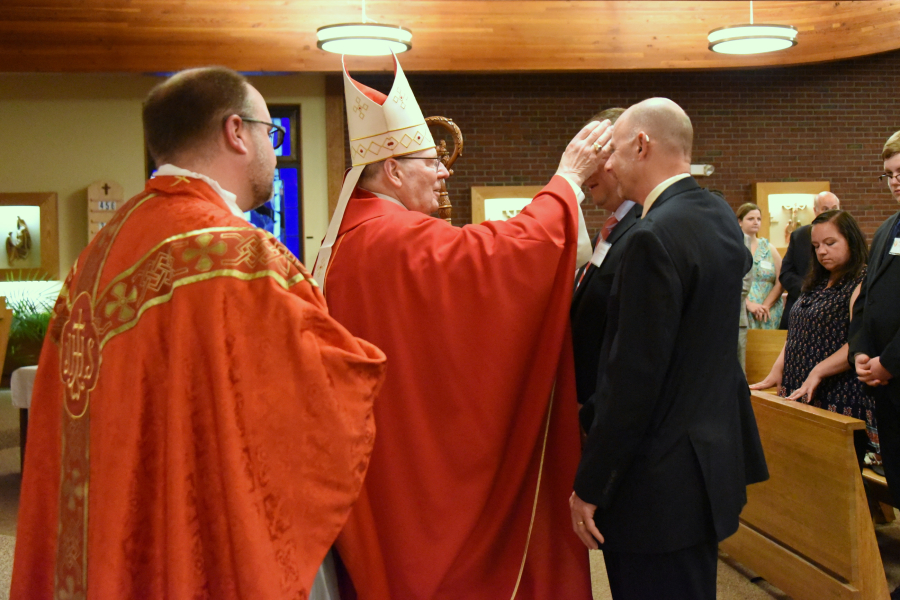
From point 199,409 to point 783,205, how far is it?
28.7 ft

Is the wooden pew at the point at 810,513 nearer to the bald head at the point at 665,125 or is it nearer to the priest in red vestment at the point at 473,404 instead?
the priest in red vestment at the point at 473,404

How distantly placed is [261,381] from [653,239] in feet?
2.60

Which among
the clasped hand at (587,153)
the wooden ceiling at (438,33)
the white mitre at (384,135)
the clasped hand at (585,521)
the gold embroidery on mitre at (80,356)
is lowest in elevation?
the clasped hand at (585,521)

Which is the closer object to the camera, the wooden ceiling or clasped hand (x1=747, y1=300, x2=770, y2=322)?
clasped hand (x1=747, y1=300, x2=770, y2=322)

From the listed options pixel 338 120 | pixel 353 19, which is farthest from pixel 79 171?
pixel 353 19

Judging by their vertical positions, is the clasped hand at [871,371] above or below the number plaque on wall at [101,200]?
below

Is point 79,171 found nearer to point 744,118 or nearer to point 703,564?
point 744,118

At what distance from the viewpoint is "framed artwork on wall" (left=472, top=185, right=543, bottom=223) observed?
28.0 feet

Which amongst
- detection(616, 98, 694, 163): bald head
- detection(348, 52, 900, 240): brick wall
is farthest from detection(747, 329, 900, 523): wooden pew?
detection(348, 52, 900, 240): brick wall

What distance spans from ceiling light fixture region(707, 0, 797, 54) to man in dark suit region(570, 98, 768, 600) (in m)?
5.55

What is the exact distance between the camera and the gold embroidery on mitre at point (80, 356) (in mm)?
1409

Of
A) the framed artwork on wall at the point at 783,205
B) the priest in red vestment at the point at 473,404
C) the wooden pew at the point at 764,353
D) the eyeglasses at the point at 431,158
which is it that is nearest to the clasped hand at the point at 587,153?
the priest in red vestment at the point at 473,404

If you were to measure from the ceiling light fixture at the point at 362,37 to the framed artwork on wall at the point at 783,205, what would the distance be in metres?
4.66

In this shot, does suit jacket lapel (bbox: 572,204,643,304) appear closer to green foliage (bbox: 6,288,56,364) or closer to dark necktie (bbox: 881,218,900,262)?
dark necktie (bbox: 881,218,900,262)
